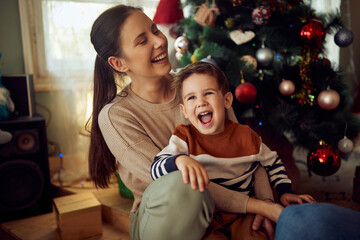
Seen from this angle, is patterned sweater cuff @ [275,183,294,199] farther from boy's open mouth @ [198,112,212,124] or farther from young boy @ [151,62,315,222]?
boy's open mouth @ [198,112,212,124]

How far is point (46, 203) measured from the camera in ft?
6.47

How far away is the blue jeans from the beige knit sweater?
0.61ft

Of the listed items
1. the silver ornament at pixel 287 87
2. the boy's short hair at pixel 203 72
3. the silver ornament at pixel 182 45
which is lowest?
the silver ornament at pixel 287 87

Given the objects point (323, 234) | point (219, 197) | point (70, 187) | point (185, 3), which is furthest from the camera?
point (70, 187)

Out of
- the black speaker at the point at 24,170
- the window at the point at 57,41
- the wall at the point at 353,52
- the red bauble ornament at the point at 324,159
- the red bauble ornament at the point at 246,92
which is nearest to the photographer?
the red bauble ornament at the point at 246,92

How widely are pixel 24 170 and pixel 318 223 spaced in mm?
1681

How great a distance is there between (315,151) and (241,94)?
51 centimetres

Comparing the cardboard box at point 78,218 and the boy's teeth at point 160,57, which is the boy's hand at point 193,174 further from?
the cardboard box at point 78,218

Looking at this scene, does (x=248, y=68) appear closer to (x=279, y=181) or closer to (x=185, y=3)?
(x=185, y=3)

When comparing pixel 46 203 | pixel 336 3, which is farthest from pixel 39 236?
pixel 336 3

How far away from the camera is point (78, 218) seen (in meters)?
1.64

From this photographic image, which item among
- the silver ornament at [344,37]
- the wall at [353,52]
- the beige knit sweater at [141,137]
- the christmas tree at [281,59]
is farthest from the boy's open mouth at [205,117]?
the wall at [353,52]

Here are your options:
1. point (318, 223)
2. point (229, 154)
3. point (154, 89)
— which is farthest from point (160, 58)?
point (318, 223)

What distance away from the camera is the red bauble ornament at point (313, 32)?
1596mm
